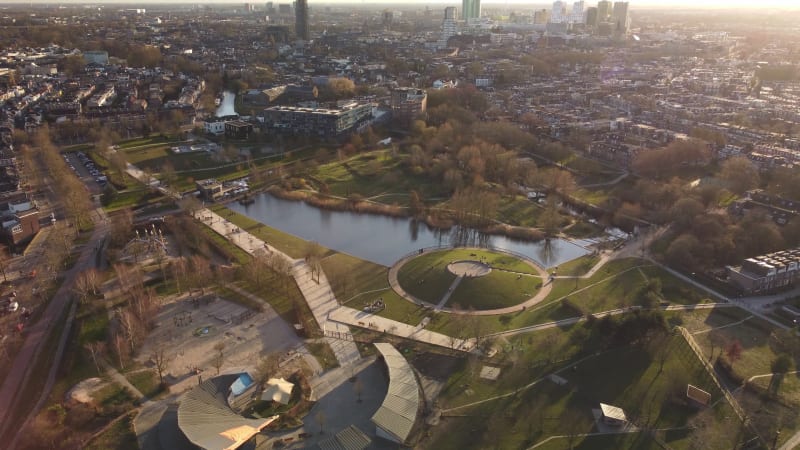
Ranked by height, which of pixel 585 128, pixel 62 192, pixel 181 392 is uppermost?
pixel 585 128

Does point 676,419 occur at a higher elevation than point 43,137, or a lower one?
lower

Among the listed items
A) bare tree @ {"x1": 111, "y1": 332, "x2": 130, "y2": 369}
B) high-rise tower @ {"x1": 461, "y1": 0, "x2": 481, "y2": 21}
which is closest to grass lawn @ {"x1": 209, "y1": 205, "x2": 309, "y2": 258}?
bare tree @ {"x1": 111, "y1": 332, "x2": 130, "y2": 369}

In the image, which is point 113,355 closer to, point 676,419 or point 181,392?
point 181,392

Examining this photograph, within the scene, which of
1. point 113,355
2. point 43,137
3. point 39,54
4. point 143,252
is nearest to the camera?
point 113,355

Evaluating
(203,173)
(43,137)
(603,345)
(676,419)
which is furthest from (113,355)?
(43,137)

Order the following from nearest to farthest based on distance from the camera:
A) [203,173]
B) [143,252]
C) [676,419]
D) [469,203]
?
[676,419]
[143,252]
[469,203]
[203,173]

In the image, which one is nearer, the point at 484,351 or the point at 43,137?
the point at 484,351

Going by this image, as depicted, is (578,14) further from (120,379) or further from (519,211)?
(120,379)

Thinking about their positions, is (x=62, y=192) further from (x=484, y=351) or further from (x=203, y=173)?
(x=484, y=351)
